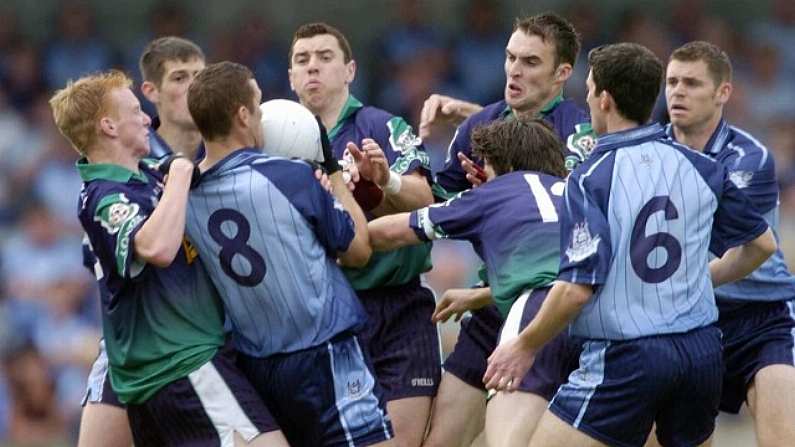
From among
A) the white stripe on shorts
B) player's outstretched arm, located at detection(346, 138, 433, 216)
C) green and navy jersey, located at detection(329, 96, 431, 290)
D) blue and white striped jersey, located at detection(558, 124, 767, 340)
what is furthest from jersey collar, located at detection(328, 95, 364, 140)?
the white stripe on shorts

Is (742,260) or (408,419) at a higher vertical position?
(742,260)

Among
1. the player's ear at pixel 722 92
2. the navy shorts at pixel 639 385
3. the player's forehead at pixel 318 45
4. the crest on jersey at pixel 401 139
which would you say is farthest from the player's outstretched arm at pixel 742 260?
the player's forehead at pixel 318 45

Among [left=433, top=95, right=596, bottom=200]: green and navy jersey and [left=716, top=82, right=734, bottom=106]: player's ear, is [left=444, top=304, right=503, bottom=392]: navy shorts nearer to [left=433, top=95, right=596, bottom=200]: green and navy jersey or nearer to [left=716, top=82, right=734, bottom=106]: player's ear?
[left=433, top=95, right=596, bottom=200]: green and navy jersey

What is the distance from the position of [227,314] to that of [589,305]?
1.56 m

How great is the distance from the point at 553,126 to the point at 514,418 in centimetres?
167

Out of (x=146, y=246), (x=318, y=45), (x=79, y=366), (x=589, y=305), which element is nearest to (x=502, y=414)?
(x=589, y=305)

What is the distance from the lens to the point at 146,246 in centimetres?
640

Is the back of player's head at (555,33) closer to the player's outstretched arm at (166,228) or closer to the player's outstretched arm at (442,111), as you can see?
the player's outstretched arm at (442,111)

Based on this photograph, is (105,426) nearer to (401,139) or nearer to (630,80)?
(401,139)

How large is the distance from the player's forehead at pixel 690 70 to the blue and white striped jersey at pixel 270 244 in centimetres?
225

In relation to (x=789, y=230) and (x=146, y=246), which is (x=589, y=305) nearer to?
(x=146, y=246)

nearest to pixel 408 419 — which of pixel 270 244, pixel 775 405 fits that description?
pixel 270 244

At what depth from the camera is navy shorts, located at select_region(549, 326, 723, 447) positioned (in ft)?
21.5

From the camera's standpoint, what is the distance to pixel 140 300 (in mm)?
6645
